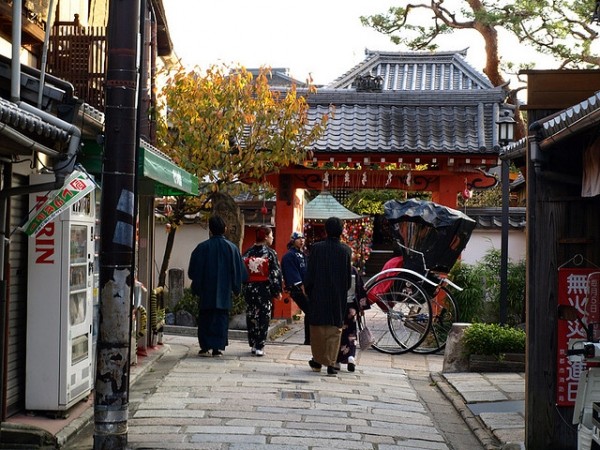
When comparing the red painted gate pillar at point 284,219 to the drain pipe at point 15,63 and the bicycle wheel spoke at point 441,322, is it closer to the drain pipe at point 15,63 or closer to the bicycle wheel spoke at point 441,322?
the bicycle wheel spoke at point 441,322

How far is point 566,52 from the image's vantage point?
82.5ft

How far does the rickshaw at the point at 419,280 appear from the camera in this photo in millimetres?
16906

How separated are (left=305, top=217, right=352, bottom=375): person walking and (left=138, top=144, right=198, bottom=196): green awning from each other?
2.10 meters

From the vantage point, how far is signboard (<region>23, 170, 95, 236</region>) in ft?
27.7

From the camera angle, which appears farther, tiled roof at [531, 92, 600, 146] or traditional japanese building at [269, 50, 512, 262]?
traditional japanese building at [269, 50, 512, 262]

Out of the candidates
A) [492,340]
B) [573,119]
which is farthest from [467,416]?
[573,119]

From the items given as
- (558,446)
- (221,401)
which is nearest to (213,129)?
(221,401)

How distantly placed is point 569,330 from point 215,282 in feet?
21.6

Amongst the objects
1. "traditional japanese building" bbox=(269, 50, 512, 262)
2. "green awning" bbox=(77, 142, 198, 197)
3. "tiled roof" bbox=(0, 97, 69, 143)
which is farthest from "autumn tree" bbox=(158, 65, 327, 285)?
"tiled roof" bbox=(0, 97, 69, 143)

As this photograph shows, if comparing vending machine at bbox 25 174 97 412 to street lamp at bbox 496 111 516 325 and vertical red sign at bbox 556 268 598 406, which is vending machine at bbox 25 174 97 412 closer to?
vertical red sign at bbox 556 268 598 406

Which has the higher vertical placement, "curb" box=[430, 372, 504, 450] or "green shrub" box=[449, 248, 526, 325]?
"green shrub" box=[449, 248, 526, 325]

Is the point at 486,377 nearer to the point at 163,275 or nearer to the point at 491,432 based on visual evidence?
the point at 491,432

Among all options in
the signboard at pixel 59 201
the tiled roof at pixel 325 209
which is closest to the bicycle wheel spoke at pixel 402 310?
the signboard at pixel 59 201

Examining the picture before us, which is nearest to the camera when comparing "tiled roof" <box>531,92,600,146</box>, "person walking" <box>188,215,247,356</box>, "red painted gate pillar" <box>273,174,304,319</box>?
"tiled roof" <box>531,92,600,146</box>
